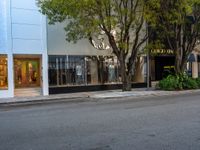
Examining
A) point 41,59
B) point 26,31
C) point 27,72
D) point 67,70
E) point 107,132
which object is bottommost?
point 107,132

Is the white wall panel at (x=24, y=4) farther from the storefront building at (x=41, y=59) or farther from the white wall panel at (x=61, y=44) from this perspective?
the white wall panel at (x=61, y=44)

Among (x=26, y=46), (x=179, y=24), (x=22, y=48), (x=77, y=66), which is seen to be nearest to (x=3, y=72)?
(x=22, y=48)

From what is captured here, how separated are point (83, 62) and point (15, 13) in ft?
21.6

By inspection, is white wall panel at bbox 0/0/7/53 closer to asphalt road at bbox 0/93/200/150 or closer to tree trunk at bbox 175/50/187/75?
tree trunk at bbox 175/50/187/75

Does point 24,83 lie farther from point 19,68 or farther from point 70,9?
point 70,9

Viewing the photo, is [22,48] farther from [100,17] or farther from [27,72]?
[100,17]

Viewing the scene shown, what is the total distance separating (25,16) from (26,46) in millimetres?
2098

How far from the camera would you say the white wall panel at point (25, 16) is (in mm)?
26969

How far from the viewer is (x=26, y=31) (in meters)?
27.4

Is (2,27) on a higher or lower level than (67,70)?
higher

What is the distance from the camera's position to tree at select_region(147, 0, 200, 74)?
28344mm

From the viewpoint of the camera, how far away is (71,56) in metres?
29.8

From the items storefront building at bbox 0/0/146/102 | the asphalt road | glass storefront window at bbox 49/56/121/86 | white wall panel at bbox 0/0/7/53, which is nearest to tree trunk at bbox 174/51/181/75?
glass storefront window at bbox 49/56/121/86

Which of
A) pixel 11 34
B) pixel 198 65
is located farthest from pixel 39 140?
pixel 198 65
